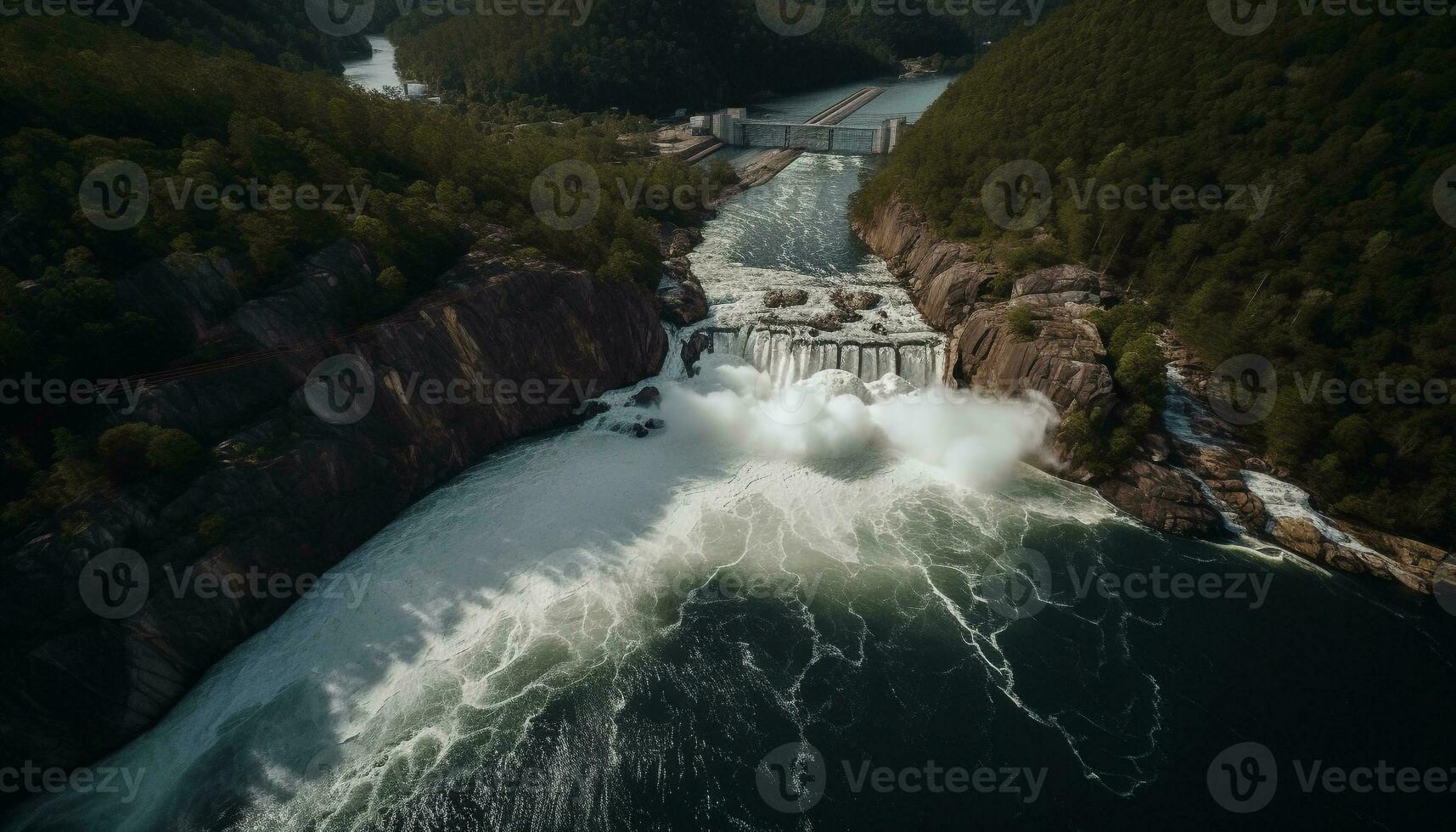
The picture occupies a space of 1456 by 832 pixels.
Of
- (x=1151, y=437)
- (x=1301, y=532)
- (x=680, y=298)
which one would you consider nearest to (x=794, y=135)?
(x=680, y=298)

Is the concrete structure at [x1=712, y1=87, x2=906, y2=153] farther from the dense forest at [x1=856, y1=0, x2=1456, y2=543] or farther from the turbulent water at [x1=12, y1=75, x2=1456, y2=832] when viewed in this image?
the turbulent water at [x1=12, y1=75, x2=1456, y2=832]

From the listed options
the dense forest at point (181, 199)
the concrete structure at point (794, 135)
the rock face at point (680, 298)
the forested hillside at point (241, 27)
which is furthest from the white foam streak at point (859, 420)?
the concrete structure at point (794, 135)

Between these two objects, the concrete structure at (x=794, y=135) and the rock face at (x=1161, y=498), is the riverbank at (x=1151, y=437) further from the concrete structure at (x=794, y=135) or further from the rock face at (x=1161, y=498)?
the concrete structure at (x=794, y=135)

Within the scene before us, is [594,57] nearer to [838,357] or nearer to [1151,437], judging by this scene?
[838,357]

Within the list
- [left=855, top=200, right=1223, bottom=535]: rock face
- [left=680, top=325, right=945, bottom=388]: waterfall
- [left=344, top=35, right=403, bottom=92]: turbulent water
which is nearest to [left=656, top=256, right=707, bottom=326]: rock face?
[left=680, top=325, right=945, bottom=388]: waterfall

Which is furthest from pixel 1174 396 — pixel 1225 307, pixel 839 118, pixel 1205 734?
pixel 839 118

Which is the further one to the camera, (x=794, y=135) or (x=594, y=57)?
(x=594, y=57)
